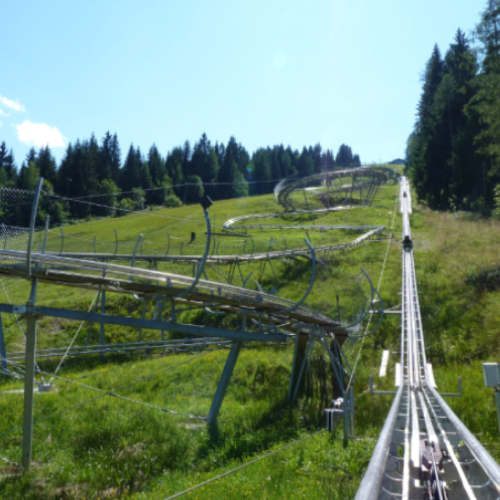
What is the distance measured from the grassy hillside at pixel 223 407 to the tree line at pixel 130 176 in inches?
76.2

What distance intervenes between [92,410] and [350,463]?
280 inches

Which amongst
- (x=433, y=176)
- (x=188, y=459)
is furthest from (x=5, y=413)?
(x=433, y=176)

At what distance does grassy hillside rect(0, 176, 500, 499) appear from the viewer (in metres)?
8.77

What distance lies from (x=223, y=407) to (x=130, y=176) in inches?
1373

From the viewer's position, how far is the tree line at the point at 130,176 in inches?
663

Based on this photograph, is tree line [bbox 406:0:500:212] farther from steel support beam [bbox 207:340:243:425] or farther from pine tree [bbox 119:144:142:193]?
steel support beam [bbox 207:340:243:425]

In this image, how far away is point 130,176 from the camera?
4431 centimetres

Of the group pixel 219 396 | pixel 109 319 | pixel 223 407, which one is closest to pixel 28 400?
pixel 109 319

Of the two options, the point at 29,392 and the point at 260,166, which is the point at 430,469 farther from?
the point at 260,166

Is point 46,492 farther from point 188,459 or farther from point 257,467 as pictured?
point 257,467

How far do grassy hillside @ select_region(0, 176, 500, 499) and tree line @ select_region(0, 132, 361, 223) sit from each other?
194cm

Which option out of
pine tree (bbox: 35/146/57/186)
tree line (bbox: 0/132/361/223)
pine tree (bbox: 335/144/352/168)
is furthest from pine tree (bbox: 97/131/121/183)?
pine tree (bbox: 335/144/352/168)

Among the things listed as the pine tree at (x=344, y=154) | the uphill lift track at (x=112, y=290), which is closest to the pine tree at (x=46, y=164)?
the uphill lift track at (x=112, y=290)

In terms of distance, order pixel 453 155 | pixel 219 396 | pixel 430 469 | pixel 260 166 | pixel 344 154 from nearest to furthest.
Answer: pixel 430 469 < pixel 219 396 < pixel 453 155 < pixel 260 166 < pixel 344 154
